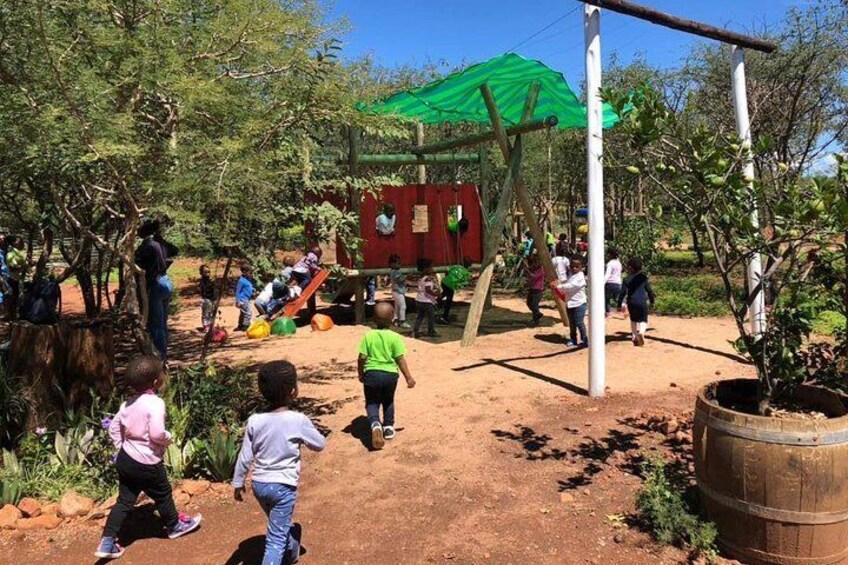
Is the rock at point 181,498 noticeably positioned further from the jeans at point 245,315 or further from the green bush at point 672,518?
the jeans at point 245,315

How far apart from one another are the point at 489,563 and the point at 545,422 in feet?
7.83

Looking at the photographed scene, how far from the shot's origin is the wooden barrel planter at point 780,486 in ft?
10.4

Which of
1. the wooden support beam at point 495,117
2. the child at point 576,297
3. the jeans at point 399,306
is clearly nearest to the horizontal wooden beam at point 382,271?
the jeans at point 399,306

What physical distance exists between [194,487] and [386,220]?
307 inches

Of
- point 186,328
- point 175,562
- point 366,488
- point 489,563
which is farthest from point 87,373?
point 186,328

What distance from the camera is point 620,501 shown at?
416 centimetres

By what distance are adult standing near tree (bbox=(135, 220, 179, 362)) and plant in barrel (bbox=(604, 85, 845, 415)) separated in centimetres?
442

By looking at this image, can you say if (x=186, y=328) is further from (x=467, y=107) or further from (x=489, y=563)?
(x=489, y=563)

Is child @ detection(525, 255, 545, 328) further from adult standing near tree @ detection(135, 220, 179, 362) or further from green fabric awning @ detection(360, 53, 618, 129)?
adult standing near tree @ detection(135, 220, 179, 362)

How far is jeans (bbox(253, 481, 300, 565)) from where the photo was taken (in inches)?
129

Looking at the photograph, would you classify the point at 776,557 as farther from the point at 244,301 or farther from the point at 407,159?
the point at 407,159

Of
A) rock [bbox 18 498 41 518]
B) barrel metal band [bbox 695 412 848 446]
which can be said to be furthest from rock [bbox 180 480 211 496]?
barrel metal band [bbox 695 412 848 446]

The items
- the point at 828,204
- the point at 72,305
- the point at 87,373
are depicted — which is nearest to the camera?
the point at 828,204

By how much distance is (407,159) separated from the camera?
39.4 feet
